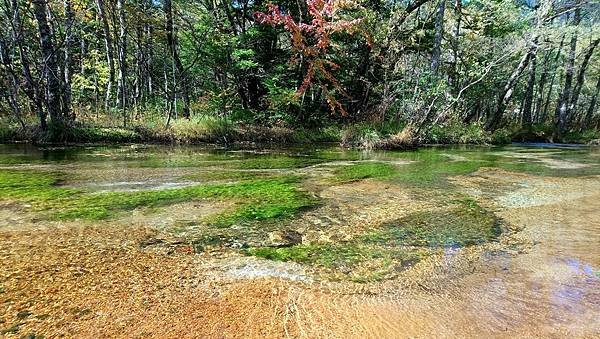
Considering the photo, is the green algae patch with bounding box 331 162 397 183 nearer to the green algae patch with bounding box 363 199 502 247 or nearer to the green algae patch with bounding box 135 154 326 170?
the green algae patch with bounding box 135 154 326 170

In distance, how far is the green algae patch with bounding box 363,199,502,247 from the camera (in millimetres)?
2408

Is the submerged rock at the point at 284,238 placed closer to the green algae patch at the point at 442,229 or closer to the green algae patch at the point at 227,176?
the green algae patch at the point at 442,229

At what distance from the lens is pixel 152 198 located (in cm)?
333

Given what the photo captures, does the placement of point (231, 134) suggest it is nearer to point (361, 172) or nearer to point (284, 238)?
point (361, 172)

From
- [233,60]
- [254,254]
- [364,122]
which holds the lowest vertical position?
[254,254]

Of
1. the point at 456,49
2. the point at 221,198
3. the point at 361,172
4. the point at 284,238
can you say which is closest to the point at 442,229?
the point at 284,238

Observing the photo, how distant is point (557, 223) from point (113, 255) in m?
3.05

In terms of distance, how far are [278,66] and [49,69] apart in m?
5.64

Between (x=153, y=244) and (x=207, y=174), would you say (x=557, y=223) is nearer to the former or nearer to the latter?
(x=153, y=244)

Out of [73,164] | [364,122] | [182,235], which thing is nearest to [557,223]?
[182,235]

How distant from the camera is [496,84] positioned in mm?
16719

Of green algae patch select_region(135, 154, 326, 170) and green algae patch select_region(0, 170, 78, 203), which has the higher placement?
green algae patch select_region(135, 154, 326, 170)

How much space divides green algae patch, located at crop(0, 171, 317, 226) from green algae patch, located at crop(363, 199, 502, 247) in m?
0.81

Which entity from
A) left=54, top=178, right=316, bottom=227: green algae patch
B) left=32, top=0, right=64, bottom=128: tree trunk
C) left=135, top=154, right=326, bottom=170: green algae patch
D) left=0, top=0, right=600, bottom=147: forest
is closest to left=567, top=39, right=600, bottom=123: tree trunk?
left=0, top=0, right=600, bottom=147: forest
